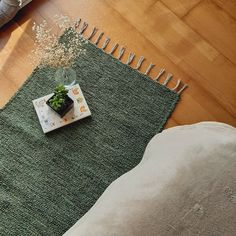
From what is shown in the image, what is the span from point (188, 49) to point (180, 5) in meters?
0.24

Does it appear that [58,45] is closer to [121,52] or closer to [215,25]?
[121,52]

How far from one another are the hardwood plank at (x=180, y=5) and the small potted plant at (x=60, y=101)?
2.23 feet

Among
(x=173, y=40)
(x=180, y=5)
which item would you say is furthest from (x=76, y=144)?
(x=180, y=5)

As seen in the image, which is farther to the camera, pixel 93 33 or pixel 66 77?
pixel 93 33

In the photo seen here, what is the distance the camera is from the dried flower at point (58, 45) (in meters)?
1.49

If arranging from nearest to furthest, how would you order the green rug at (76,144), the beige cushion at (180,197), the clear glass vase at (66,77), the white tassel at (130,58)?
1. the beige cushion at (180,197)
2. the green rug at (76,144)
3. the clear glass vase at (66,77)
4. the white tassel at (130,58)

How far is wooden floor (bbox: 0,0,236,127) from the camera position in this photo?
5.29 ft

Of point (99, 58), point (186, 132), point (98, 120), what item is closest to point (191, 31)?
point (99, 58)

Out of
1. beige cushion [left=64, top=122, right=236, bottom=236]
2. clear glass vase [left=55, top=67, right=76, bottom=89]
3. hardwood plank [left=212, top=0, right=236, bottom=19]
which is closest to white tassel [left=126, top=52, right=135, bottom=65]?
clear glass vase [left=55, top=67, right=76, bottom=89]

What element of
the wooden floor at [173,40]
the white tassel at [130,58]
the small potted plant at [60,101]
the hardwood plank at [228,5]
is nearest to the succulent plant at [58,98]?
the small potted plant at [60,101]

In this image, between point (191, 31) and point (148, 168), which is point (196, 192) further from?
point (191, 31)

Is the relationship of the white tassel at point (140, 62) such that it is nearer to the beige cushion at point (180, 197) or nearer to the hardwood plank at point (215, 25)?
the hardwood plank at point (215, 25)

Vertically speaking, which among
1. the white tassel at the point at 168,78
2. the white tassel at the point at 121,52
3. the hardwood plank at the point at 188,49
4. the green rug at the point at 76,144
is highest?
the hardwood plank at the point at 188,49

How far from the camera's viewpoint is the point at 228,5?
1777mm
